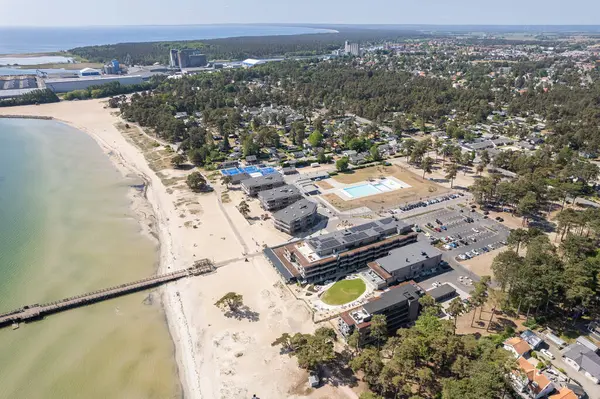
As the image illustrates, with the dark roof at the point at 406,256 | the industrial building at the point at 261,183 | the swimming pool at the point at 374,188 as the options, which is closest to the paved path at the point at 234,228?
the industrial building at the point at 261,183

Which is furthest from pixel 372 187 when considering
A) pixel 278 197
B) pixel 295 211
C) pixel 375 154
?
pixel 295 211

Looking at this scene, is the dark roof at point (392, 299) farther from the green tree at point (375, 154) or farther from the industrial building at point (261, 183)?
the green tree at point (375, 154)

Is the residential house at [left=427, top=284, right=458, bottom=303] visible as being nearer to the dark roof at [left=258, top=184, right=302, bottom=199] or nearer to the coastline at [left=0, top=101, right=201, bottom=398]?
the coastline at [left=0, top=101, right=201, bottom=398]

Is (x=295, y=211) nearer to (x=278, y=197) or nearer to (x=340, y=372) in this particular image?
(x=278, y=197)

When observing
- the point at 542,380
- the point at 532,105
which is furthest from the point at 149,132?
the point at 532,105

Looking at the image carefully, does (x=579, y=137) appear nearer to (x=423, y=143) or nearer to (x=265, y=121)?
(x=423, y=143)
